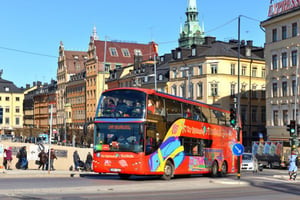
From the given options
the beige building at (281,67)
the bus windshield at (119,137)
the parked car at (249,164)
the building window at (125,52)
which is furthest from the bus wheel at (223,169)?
the building window at (125,52)

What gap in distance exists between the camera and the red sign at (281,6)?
62722mm

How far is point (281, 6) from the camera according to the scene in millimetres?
65000

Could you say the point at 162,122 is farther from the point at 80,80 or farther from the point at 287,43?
the point at 80,80

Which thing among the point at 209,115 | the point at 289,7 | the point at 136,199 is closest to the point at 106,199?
the point at 136,199

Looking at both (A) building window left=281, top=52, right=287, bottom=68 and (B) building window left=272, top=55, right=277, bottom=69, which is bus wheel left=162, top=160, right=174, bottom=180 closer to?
(A) building window left=281, top=52, right=287, bottom=68

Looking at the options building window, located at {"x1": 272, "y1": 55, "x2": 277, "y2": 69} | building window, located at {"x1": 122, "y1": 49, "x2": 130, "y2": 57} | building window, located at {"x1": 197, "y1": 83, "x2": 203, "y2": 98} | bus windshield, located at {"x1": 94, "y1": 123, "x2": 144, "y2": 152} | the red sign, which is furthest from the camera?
building window, located at {"x1": 122, "y1": 49, "x2": 130, "y2": 57}

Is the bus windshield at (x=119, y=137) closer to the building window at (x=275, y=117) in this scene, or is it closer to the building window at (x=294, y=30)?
the building window at (x=294, y=30)

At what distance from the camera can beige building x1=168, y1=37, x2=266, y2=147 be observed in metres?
83.6

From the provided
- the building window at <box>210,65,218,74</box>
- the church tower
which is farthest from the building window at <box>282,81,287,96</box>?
the church tower

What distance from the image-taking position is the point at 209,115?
3219 centimetres

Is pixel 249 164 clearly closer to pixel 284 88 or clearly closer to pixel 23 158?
pixel 23 158

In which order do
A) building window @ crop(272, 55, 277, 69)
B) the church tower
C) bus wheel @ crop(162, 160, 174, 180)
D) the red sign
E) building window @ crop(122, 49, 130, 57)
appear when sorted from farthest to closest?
1. the church tower
2. building window @ crop(122, 49, 130, 57)
3. building window @ crop(272, 55, 277, 69)
4. the red sign
5. bus wheel @ crop(162, 160, 174, 180)

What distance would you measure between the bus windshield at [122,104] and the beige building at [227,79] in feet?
177

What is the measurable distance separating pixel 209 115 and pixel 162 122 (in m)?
5.53
